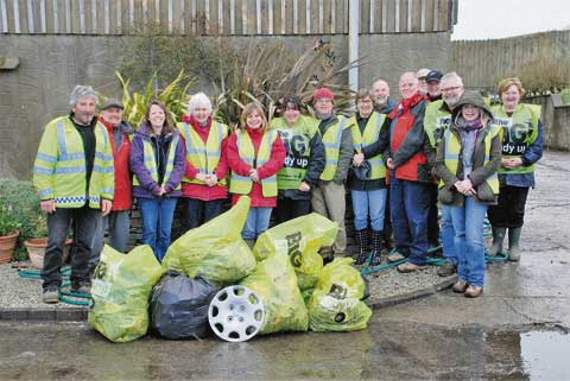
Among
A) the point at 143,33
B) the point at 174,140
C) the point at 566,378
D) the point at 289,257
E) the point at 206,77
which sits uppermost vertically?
the point at 143,33

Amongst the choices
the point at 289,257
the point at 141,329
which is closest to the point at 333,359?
the point at 289,257

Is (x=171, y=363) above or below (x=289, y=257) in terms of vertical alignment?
below

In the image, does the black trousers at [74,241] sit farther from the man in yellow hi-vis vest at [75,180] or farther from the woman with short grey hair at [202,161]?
the woman with short grey hair at [202,161]

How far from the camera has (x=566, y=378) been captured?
15.2 ft

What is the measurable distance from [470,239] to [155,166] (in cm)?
296

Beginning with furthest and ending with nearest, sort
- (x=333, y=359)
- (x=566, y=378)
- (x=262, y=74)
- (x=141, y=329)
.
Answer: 1. (x=262, y=74)
2. (x=141, y=329)
3. (x=333, y=359)
4. (x=566, y=378)

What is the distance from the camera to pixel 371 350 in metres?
5.17

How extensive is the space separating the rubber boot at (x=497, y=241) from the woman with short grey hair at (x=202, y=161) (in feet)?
10.3

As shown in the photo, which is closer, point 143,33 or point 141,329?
point 141,329

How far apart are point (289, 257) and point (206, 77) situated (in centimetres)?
523

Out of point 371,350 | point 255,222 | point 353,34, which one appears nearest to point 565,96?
point 353,34

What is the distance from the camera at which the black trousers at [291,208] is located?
7.10 metres

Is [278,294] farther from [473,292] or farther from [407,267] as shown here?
[407,267]

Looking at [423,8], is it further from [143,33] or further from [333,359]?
[333,359]
